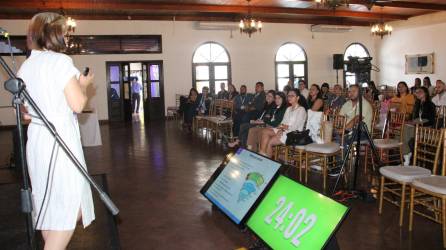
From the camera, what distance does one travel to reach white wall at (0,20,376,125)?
12.2 meters

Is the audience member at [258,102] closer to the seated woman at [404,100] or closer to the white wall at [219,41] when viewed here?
the seated woman at [404,100]

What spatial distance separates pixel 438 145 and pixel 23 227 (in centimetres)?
342

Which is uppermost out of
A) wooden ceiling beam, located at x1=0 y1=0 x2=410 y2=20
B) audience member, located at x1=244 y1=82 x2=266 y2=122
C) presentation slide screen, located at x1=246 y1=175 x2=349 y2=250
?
wooden ceiling beam, located at x1=0 y1=0 x2=410 y2=20

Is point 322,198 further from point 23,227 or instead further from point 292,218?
point 23,227

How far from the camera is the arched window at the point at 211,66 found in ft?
43.5

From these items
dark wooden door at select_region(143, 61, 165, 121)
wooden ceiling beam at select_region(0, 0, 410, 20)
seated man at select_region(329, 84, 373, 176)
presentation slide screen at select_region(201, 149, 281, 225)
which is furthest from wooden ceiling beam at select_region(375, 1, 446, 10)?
presentation slide screen at select_region(201, 149, 281, 225)

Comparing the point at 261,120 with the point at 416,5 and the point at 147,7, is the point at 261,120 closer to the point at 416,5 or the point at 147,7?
the point at 147,7

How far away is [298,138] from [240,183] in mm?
1956

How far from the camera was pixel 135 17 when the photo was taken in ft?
40.2

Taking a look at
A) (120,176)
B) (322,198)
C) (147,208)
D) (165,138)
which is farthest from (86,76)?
(165,138)

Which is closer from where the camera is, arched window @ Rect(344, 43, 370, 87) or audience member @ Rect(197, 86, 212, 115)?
audience member @ Rect(197, 86, 212, 115)

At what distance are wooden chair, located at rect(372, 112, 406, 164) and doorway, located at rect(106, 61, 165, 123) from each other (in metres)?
8.24

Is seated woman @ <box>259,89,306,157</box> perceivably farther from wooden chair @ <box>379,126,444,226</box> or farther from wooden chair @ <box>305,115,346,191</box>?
wooden chair @ <box>379,126,444,226</box>

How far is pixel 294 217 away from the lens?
7.68ft
